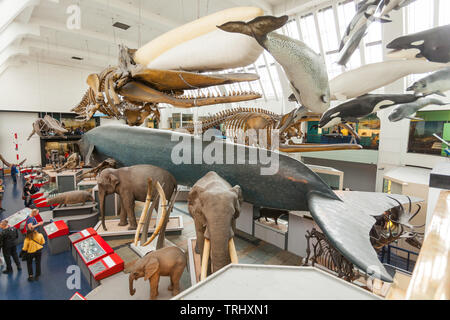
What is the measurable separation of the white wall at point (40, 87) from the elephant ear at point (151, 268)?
22699 mm

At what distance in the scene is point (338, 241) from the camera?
206 cm

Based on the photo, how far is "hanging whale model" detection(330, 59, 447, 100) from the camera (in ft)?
8.14

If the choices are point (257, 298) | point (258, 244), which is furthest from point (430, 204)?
point (258, 244)

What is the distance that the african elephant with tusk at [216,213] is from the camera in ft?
8.58

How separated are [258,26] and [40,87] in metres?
24.8

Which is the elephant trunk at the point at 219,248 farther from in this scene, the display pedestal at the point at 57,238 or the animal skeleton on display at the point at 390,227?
the display pedestal at the point at 57,238

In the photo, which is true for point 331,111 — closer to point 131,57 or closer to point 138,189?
point 131,57

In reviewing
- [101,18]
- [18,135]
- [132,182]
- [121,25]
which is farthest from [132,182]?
[18,135]

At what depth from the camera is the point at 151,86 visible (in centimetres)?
347

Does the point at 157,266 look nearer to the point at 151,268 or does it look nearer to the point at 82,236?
the point at 151,268

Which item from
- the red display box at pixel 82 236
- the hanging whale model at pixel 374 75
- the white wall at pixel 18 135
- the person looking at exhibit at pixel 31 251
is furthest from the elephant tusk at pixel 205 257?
the white wall at pixel 18 135

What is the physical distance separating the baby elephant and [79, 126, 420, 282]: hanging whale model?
4.05ft

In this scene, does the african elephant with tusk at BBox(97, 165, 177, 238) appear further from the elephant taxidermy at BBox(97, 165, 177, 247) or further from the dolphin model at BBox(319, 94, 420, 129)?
the dolphin model at BBox(319, 94, 420, 129)

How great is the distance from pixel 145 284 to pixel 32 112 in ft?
73.7
